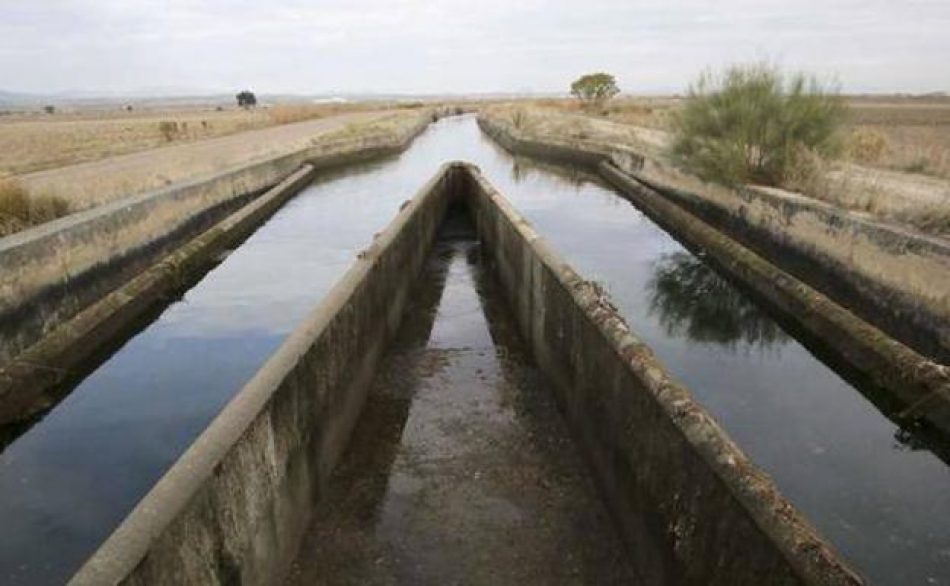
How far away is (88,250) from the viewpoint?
10.1 meters

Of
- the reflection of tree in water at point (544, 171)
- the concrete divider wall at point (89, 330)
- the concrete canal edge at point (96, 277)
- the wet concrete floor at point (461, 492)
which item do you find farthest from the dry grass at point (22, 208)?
the reflection of tree in water at point (544, 171)

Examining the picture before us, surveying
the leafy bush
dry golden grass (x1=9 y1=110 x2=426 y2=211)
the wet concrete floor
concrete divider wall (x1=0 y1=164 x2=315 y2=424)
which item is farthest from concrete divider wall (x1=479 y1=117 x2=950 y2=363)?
the leafy bush

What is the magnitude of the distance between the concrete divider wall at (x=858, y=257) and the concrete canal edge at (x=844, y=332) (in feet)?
0.69

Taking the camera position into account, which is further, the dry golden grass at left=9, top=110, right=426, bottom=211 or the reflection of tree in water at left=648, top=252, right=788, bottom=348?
the dry golden grass at left=9, top=110, right=426, bottom=211

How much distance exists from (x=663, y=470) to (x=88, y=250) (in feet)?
30.4

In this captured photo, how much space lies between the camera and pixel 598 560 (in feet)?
13.7

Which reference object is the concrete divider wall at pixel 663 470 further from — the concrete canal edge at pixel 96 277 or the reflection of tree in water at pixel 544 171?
the reflection of tree in water at pixel 544 171

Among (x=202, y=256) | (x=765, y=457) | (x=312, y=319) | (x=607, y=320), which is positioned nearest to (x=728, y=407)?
(x=765, y=457)

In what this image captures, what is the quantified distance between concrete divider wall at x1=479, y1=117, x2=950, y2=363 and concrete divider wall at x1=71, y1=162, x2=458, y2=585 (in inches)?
230

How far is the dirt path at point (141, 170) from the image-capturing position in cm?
1361

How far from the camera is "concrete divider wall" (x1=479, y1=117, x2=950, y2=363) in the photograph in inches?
294

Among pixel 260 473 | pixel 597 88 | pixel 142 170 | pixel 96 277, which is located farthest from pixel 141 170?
pixel 597 88

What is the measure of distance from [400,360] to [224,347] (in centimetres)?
253

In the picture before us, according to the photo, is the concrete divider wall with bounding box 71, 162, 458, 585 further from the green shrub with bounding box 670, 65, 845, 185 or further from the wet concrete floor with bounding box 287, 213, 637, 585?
the green shrub with bounding box 670, 65, 845, 185
